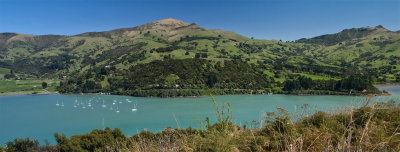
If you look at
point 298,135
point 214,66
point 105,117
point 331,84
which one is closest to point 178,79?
point 214,66

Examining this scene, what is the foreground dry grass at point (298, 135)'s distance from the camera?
2.15m

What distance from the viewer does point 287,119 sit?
3322 mm

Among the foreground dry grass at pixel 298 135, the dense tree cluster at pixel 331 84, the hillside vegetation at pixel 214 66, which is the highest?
the hillside vegetation at pixel 214 66

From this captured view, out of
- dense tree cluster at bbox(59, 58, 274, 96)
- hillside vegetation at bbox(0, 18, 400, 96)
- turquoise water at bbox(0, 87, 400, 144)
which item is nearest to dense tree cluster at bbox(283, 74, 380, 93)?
hillside vegetation at bbox(0, 18, 400, 96)

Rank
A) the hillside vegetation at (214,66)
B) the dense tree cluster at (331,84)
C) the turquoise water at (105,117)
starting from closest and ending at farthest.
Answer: the turquoise water at (105,117), the dense tree cluster at (331,84), the hillside vegetation at (214,66)

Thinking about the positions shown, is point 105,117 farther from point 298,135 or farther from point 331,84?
point 331,84

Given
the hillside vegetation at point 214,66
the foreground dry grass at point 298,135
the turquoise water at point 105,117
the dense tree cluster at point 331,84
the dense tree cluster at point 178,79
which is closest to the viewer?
the foreground dry grass at point 298,135

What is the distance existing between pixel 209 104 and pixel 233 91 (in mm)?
16457

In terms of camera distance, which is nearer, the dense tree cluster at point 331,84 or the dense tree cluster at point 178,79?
the dense tree cluster at point 331,84

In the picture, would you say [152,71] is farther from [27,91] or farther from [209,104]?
[27,91]

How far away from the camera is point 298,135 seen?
2.72 m

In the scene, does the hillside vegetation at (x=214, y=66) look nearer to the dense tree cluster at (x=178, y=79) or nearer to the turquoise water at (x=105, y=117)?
the dense tree cluster at (x=178, y=79)

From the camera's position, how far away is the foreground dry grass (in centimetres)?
215

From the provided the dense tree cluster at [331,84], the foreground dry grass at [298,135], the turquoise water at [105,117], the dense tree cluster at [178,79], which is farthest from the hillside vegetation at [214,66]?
the foreground dry grass at [298,135]
